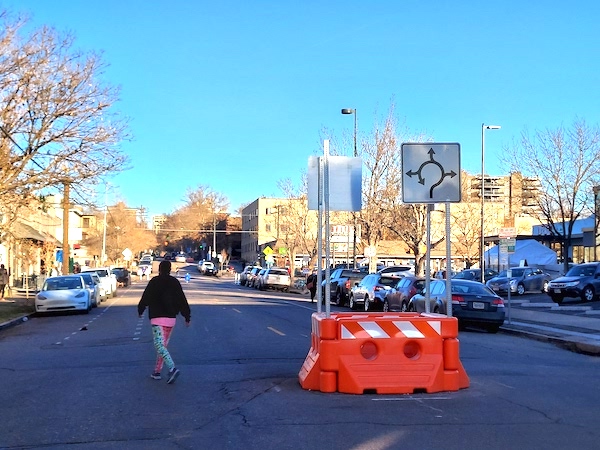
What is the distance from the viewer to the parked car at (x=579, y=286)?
30656mm

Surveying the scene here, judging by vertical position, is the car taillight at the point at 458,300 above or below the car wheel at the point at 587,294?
above

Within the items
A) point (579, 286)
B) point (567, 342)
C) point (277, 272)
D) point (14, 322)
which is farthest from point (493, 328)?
point (277, 272)

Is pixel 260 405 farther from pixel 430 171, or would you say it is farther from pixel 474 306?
pixel 474 306

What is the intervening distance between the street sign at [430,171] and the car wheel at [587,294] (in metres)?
22.4

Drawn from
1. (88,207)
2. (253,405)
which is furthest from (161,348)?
(88,207)

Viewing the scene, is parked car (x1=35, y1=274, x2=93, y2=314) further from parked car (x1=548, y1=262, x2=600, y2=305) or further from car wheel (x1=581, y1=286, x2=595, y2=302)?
car wheel (x1=581, y1=286, x2=595, y2=302)

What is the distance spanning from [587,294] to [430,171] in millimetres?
22793

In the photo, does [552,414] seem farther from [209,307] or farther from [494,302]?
[209,307]

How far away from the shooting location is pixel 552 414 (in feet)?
27.5

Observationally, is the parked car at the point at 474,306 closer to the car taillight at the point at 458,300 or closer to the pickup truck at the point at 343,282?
the car taillight at the point at 458,300

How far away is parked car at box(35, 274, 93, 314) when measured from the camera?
25.9m

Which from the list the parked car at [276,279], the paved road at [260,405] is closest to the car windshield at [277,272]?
the parked car at [276,279]

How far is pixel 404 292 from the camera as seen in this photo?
23.9 m

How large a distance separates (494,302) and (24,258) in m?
30.2
